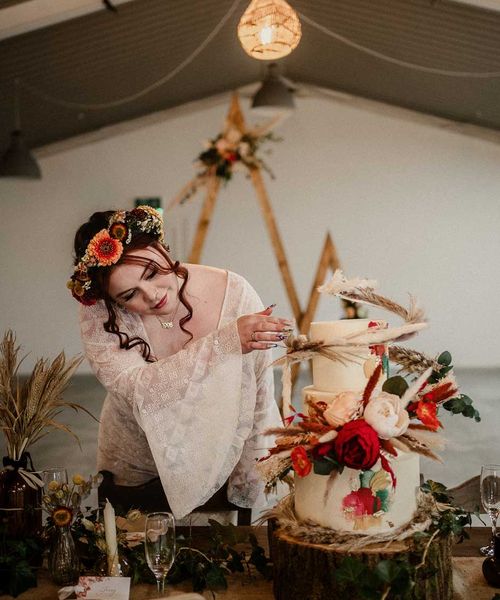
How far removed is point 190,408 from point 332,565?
27.8 inches

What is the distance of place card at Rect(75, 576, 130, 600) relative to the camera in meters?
1.53

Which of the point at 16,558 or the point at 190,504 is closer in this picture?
the point at 16,558

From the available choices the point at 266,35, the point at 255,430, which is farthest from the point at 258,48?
the point at 255,430

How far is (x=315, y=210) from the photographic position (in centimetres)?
977

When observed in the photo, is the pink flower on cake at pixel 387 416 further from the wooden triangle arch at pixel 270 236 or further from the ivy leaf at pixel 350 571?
the wooden triangle arch at pixel 270 236

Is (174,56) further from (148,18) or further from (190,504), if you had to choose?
(190,504)

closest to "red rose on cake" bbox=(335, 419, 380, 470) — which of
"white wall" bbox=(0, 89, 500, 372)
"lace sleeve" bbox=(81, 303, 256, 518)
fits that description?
"lace sleeve" bbox=(81, 303, 256, 518)

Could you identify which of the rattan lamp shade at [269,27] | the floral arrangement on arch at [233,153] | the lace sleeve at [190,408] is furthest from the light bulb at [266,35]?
the floral arrangement on arch at [233,153]

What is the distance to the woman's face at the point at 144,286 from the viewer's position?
2.07 meters

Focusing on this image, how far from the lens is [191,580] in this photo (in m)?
1.66

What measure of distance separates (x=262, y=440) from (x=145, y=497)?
0.42 metres

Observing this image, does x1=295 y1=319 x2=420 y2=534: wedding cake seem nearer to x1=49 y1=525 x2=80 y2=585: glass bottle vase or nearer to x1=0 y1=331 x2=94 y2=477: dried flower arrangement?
x1=49 y1=525 x2=80 y2=585: glass bottle vase

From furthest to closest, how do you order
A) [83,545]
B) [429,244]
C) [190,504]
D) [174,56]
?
[429,244] < [174,56] < [190,504] < [83,545]

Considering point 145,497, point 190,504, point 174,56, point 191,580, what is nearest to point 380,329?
point 191,580
